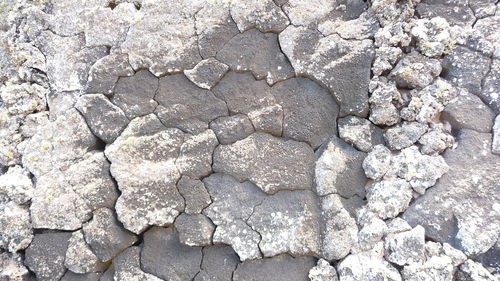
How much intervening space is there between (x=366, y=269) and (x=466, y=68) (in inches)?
29.3

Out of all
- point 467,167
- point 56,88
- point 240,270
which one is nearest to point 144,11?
point 56,88

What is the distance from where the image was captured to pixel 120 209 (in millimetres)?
1266

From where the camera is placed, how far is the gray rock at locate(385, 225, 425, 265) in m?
1.13

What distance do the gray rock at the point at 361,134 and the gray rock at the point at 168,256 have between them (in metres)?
0.63

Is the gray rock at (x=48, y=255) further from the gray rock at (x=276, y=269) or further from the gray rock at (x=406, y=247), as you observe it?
the gray rock at (x=406, y=247)

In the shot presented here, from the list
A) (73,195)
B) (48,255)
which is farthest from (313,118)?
(48,255)

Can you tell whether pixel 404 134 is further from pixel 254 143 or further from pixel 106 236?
pixel 106 236

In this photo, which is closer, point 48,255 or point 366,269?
point 366,269

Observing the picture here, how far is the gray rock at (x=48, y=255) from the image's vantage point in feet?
4.22

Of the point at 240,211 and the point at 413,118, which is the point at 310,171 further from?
the point at 413,118

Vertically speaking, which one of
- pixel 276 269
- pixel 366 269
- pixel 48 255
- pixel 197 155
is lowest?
pixel 48 255

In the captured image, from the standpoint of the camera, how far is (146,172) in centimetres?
129

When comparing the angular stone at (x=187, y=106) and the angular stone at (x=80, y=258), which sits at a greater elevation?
the angular stone at (x=187, y=106)

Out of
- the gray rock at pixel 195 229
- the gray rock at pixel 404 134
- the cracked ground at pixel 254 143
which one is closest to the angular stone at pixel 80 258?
the cracked ground at pixel 254 143
